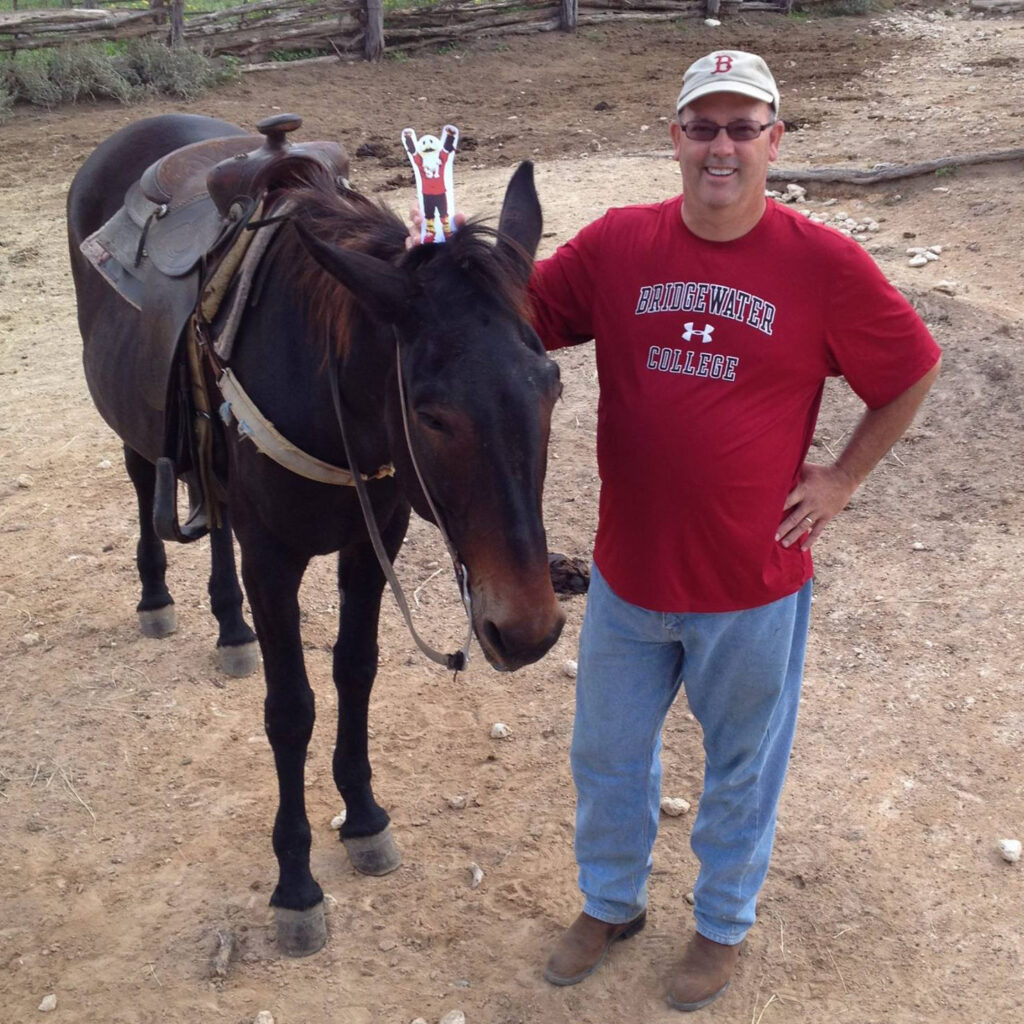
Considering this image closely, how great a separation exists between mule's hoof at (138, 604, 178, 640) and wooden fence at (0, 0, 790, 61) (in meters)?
9.45

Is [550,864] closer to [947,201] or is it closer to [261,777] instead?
[261,777]

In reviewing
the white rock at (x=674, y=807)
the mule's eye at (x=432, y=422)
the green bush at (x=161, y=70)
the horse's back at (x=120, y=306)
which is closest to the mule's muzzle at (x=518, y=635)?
the mule's eye at (x=432, y=422)

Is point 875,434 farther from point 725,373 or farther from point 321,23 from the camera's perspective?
point 321,23

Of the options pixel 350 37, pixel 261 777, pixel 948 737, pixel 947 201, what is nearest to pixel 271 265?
pixel 261 777

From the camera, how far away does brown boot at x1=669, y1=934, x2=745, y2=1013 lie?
96.3 inches

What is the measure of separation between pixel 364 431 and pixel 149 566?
2035 millimetres

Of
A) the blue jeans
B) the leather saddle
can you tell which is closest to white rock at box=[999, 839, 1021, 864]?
Answer: the blue jeans

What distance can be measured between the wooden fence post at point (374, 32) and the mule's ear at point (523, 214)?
11.2 m

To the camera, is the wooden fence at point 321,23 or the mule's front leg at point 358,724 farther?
the wooden fence at point 321,23

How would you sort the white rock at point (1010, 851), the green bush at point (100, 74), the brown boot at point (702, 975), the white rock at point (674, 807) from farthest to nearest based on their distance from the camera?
the green bush at point (100, 74), the white rock at point (674, 807), the white rock at point (1010, 851), the brown boot at point (702, 975)

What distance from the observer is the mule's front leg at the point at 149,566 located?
13.0ft

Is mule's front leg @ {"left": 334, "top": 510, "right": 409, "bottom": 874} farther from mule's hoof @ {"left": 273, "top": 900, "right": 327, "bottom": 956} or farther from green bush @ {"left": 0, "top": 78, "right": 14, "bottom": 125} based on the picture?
green bush @ {"left": 0, "top": 78, "right": 14, "bottom": 125}

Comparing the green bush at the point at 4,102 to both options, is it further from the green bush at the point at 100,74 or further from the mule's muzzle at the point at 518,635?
the mule's muzzle at the point at 518,635

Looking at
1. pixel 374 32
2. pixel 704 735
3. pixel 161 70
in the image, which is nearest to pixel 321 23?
pixel 374 32
